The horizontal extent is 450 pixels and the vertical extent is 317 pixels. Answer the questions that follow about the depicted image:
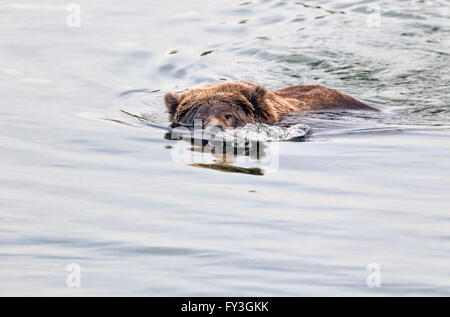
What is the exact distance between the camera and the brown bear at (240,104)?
1172cm

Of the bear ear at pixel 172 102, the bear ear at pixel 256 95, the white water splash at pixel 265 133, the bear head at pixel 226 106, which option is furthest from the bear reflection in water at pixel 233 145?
the bear ear at pixel 172 102

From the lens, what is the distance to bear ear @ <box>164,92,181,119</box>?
12.4 meters

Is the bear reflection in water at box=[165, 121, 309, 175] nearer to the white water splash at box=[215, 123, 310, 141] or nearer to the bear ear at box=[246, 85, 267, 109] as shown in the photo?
the white water splash at box=[215, 123, 310, 141]

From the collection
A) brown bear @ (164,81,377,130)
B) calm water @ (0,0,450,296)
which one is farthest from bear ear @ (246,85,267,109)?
calm water @ (0,0,450,296)

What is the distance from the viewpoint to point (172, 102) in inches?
491

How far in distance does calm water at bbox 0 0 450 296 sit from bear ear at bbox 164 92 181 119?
215 millimetres

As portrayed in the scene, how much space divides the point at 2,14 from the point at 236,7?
552 centimetres

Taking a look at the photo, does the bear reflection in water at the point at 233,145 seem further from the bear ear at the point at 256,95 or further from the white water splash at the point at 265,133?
the bear ear at the point at 256,95

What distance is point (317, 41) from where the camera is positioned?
17.6 m

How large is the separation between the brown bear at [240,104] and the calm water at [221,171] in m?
0.37

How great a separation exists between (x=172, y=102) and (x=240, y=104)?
3.62 ft

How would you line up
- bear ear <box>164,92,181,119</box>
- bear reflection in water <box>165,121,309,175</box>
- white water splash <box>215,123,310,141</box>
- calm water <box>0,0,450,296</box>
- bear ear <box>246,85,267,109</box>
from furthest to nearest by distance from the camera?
1. bear ear <box>164,92,181,119</box>
2. bear ear <box>246,85,267,109</box>
3. white water splash <box>215,123,310,141</box>
4. bear reflection in water <box>165,121,309,175</box>
5. calm water <box>0,0,450,296</box>

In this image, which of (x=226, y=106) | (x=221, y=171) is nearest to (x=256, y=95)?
(x=226, y=106)

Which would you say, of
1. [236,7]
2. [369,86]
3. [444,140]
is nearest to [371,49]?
[369,86]
